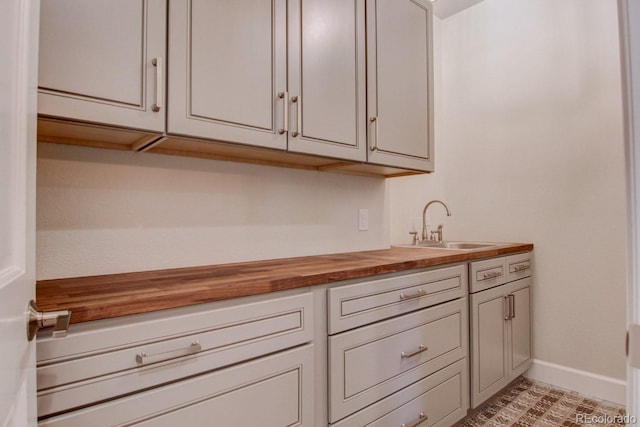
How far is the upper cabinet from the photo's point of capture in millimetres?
991

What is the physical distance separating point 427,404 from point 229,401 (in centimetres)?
99

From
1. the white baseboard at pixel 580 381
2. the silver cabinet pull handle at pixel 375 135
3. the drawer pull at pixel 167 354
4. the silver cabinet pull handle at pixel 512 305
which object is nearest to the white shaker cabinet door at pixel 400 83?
the silver cabinet pull handle at pixel 375 135

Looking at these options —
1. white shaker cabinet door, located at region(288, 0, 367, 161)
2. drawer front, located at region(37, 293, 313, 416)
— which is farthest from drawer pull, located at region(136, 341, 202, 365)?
white shaker cabinet door, located at region(288, 0, 367, 161)

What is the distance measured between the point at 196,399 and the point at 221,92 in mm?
958

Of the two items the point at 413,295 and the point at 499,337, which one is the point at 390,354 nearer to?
the point at 413,295

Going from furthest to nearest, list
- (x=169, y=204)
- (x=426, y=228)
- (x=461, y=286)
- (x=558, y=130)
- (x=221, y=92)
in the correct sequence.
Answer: (x=426, y=228), (x=558, y=130), (x=461, y=286), (x=169, y=204), (x=221, y=92)

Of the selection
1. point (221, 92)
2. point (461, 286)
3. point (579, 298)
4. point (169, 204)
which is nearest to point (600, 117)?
point (579, 298)

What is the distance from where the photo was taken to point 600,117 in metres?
A: 2.20

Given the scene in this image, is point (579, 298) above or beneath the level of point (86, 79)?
beneath

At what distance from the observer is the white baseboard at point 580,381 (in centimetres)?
211

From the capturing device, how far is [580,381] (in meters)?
2.24

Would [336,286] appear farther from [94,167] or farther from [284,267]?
[94,167]

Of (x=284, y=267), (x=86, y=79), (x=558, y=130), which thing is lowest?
(x=284, y=267)

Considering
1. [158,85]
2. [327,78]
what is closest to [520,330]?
[327,78]
